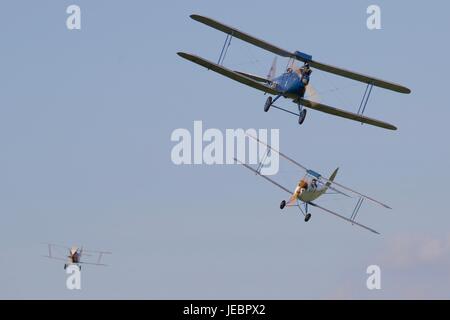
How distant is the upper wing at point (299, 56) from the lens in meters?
50.1

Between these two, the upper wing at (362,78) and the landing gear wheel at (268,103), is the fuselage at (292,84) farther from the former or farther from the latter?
the upper wing at (362,78)

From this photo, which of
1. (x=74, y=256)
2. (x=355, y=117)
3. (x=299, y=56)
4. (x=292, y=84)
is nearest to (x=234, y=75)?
(x=292, y=84)

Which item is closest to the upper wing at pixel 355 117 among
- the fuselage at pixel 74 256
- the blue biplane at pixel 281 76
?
the blue biplane at pixel 281 76

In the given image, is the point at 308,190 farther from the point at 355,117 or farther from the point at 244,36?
the point at 244,36

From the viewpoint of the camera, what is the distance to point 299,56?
50875mm

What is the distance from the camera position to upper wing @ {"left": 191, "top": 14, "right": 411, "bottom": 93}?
50.1 metres

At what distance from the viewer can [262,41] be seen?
5138cm

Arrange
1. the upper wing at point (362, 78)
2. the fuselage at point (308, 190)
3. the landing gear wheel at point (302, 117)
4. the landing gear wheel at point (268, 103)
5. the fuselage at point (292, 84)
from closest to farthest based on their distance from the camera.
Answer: the landing gear wheel at point (302, 117) < the fuselage at point (292, 84) < the landing gear wheel at point (268, 103) < the upper wing at point (362, 78) < the fuselage at point (308, 190)

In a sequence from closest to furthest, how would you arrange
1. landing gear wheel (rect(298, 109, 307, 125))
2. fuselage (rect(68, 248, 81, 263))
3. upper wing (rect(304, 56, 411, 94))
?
landing gear wheel (rect(298, 109, 307, 125)), upper wing (rect(304, 56, 411, 94)), fuselage (rect(68, 248, 81, 263))

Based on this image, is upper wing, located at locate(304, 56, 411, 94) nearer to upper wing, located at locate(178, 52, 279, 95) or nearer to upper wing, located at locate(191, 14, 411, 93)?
upper wing, located at locate(191, 14, 411, 93)

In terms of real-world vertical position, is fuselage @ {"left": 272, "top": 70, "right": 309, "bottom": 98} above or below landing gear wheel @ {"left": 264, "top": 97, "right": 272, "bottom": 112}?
above

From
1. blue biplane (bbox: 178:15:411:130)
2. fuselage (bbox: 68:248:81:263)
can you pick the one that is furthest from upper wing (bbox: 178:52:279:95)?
fuselage (bbox: 68:248:81:263)

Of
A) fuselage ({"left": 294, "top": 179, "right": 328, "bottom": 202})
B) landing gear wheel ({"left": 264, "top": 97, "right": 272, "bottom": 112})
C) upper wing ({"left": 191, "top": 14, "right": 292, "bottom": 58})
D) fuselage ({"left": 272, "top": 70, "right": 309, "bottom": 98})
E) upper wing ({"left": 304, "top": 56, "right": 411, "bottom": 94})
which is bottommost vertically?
fuselage ({"left": 294, "top": 179, "right": 328, "bottom": 202})
